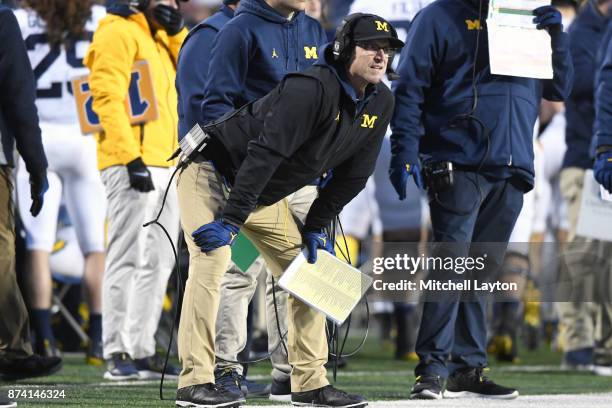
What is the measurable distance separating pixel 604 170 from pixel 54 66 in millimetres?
3732

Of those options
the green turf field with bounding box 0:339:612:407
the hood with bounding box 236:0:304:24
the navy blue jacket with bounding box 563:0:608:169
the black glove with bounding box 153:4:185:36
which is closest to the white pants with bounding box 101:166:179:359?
the green turf field with bounding box 0:339:612:407

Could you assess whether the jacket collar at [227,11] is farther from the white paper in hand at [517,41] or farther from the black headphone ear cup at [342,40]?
the black headphone ear cup at [342,40]

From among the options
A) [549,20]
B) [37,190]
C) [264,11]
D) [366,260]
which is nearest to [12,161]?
[37,190]

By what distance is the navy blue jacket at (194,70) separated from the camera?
21.3ft

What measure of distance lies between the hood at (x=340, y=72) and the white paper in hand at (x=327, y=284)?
658 mm

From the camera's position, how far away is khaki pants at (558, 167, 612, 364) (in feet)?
30.3

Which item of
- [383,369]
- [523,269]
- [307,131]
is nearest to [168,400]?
[307,131]

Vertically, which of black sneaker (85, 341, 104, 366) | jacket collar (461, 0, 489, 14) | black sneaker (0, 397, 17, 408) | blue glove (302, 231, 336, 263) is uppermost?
jacket collar (461, 0, 489, 14)

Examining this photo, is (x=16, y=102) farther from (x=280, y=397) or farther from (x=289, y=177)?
(x=280, y=397)

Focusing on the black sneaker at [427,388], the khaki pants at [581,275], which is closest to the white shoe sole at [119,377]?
the black sneaker at [427,388]

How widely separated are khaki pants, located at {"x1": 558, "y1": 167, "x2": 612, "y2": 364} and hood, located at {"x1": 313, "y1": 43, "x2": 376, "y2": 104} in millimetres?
4080

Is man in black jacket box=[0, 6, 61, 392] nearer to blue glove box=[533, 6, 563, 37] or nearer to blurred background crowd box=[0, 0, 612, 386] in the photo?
blurred background crowd box=[0, 0, 612, 386]

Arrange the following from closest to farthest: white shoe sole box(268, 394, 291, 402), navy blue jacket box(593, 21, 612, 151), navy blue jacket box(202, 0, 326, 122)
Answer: navy blue jacket box(202, 0, 326, 122)
white shoe sole box(268, 394, 291, 402)
navy blue jacket box(593, 21, 612, 151)

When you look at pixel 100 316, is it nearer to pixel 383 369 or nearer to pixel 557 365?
pixel 383 369
